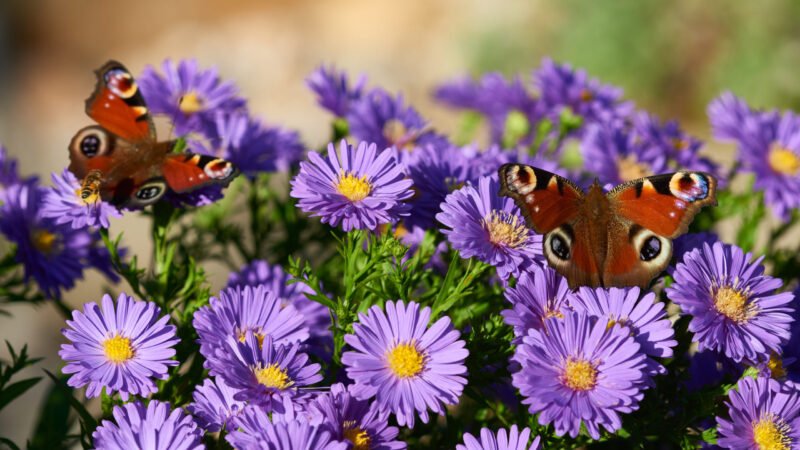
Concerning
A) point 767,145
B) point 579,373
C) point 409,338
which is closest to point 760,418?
point 579,373

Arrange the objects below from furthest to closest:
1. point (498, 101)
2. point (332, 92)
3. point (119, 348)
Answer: point (498, 101) < point (332, 92) < point (119, 348)

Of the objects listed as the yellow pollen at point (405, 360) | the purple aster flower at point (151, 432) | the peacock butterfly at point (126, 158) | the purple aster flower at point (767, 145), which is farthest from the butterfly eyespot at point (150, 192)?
the purple aster flower at point (767, 145)


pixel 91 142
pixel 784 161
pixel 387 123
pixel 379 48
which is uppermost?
pixel 379 48

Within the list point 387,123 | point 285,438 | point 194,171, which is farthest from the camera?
point 387,123

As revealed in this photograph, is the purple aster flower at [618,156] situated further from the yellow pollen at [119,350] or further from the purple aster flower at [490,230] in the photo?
the yellow pollen at [119,350]

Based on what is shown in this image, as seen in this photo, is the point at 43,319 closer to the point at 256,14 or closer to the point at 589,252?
the point at 589,252

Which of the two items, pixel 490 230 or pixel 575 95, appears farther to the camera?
pixel 575 95

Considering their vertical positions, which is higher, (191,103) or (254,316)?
(191,103)

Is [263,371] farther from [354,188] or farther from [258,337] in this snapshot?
[354,188]
